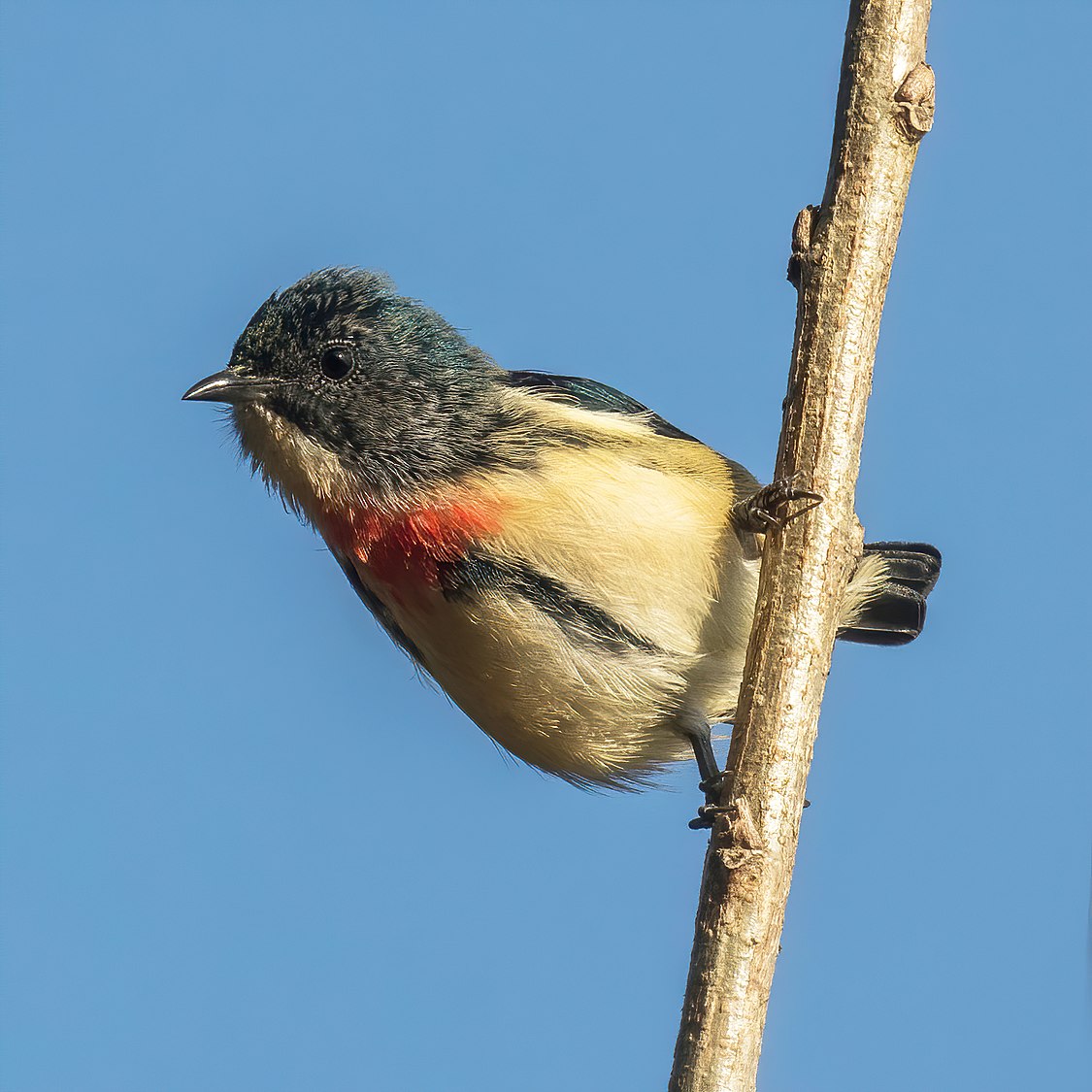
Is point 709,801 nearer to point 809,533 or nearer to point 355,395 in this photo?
point 809,533

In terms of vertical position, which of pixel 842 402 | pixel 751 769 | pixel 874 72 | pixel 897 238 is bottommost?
pixel 751 769

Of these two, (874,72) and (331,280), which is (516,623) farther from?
(874,72)

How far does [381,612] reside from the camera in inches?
199

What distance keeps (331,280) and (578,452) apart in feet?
4.39

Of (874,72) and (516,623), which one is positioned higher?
(874,72)

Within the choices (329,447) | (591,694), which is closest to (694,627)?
(591,694)

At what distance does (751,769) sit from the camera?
144 inches

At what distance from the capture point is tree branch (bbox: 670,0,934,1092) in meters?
3.56

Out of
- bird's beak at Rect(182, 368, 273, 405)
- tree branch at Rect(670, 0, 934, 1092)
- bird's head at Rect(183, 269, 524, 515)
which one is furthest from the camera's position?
bird's beak at Rect(182, 368, 273, 405)

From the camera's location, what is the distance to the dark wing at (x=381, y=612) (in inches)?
196

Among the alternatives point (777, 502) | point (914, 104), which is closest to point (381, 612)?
point (777, 502)

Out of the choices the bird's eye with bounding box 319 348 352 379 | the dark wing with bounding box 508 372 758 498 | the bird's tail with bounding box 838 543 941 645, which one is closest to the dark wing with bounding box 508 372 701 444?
the dark wing with bounding box 508 372 758 498

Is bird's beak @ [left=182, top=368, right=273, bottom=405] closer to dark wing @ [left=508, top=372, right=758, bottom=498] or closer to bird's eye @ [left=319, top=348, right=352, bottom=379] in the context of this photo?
bird's eye @ [left=319, top=348, right=352, bottom=379]

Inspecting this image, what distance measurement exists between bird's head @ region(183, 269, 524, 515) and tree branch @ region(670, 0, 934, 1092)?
1216 millimetres
